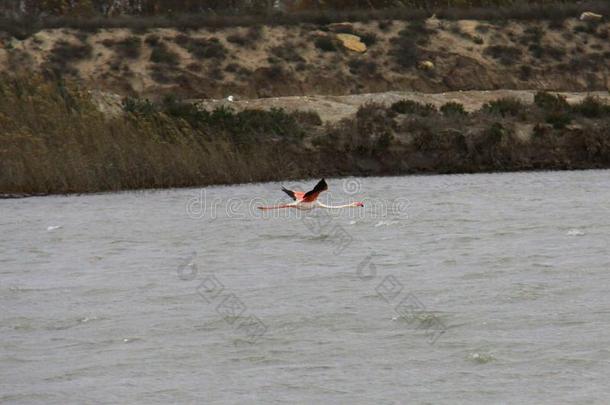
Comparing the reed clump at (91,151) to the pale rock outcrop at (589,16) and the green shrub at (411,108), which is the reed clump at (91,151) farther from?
the pale rock outcrop at (589,16)

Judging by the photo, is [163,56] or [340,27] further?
[340,27]

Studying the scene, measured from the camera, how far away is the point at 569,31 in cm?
5622

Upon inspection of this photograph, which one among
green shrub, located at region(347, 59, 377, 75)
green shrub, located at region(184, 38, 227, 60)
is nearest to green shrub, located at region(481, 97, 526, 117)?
green shrub, located at region(347, 59, 377, 75)

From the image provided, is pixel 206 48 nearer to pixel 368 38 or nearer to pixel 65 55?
pixel 65 55

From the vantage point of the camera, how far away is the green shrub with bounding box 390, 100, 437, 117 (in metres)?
34.8

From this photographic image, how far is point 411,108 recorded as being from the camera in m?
35.2

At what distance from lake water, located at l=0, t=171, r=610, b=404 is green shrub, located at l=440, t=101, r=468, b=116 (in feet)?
30.3

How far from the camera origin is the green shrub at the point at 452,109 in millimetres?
34625

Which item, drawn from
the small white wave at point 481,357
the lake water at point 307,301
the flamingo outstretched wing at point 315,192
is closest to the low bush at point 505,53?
the lake water at point 307,301

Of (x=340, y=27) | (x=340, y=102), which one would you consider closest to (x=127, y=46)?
(x=340, y=27)

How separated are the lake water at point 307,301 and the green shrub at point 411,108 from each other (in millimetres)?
9493

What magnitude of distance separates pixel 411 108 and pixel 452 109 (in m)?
1.01

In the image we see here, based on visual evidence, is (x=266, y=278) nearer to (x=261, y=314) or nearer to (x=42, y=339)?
(x=261, y=314)

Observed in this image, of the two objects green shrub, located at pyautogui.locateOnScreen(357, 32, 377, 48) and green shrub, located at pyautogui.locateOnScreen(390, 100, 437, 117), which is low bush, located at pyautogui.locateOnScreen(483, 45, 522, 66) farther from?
green shrub, located at pyautogui.locateOnScreen(390, 100, 437, 117)
